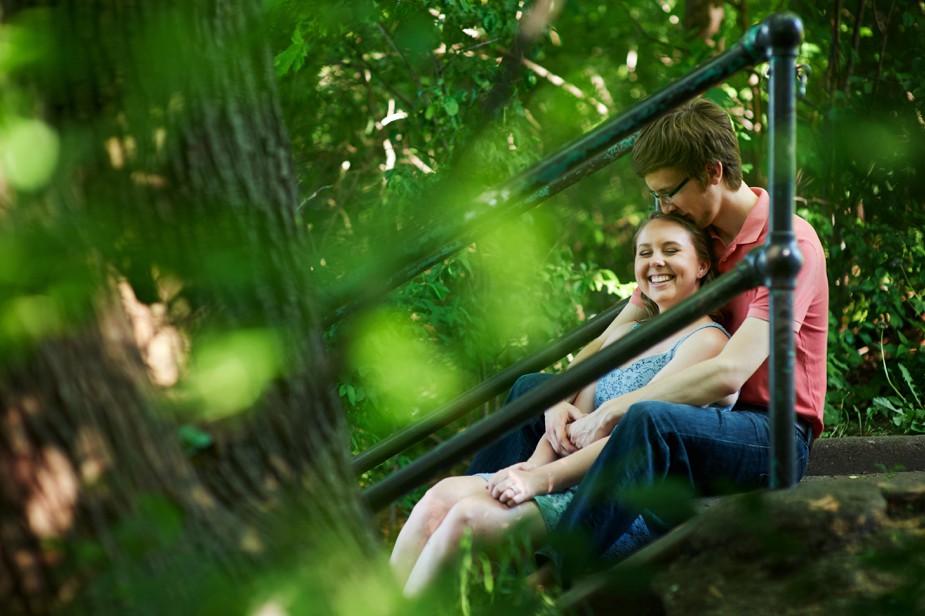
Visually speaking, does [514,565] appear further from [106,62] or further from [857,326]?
[857,326]

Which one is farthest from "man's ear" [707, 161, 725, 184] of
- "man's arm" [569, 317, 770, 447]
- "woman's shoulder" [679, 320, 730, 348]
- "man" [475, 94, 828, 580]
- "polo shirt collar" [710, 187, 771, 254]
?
"man's arm" [569, 317, 770, 447]

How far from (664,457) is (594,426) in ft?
1.12

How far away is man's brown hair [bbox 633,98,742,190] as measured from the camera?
3033 mm

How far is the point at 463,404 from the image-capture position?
291 centimetres

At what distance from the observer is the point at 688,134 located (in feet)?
9.96

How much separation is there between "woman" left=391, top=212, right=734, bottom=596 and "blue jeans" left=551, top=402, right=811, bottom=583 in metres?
0.11

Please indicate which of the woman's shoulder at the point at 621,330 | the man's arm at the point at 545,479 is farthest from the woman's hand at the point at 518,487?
the woman's shoulder at the point at 621,330

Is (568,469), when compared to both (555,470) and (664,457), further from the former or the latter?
(664,457)

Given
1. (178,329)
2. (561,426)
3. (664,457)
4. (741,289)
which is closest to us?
(178,329)

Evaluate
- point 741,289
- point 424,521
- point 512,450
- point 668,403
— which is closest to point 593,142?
point 741,289

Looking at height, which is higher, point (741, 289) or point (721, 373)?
point (741, 289)

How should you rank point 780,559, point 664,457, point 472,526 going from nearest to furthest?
point 780,559, point 664,457, point 472,526

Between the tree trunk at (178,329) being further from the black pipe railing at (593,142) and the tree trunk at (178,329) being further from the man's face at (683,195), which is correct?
the man's face at (683,195)

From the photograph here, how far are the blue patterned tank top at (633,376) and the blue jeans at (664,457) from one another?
0.34 meters
